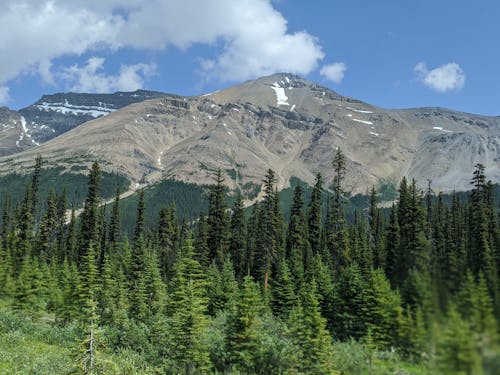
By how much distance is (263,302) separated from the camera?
1914 inches

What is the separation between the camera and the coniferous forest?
4172mm

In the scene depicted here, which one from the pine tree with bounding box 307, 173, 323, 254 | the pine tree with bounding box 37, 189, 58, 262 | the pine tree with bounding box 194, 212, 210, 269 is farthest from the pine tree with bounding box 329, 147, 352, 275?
the pine tree with bounding box 37, 189, 58, 262

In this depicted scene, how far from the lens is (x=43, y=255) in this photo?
86875mm

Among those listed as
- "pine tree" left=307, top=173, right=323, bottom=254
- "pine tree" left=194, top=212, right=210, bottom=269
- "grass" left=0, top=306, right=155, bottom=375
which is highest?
"pine tree" left=307, top=173, right=323, bottom=254

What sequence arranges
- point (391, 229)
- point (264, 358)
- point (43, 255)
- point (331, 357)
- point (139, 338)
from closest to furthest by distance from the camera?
point (331, 357), point (264, 358), point (139, 338), point (391, 229), point (43, 255)

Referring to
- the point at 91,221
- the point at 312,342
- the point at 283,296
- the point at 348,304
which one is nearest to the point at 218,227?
the point at 91,221

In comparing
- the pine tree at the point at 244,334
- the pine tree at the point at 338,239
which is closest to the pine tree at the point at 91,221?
the pine tree at the point at 338,239

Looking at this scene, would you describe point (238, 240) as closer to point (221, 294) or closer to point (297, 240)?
point (297, 240)

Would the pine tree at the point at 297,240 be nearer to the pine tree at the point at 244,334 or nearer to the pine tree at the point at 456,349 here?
the pine tree at the point at 244,334

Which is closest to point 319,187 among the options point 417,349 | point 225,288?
point 225,288

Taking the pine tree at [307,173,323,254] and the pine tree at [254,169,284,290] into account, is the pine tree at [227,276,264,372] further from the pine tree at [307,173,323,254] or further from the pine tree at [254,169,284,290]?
the pine tree at [307,173,323,254]

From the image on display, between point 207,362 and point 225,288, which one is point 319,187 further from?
point 207,362

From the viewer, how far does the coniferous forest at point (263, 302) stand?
13.7 feet

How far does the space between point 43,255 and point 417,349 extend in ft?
302
